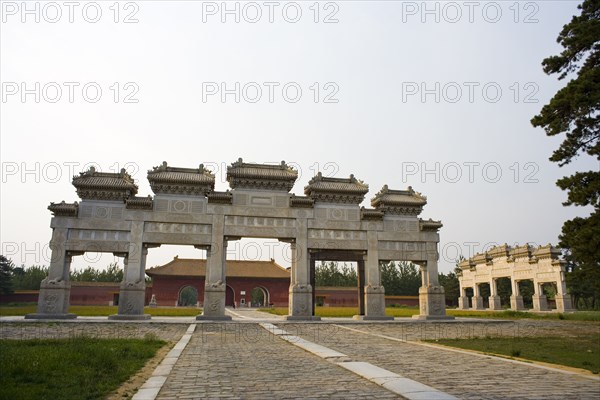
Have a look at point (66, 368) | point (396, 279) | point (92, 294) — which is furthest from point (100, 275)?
point (66, 368)

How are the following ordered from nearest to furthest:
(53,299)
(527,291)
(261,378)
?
(261,378) → (53,299) → (527,291)

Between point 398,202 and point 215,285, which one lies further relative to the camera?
point 398,202

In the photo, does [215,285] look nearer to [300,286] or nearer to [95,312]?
[300,286]

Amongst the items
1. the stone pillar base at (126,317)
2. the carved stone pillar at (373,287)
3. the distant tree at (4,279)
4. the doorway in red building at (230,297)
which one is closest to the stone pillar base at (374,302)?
→ the carved stone pillar at (373,287)

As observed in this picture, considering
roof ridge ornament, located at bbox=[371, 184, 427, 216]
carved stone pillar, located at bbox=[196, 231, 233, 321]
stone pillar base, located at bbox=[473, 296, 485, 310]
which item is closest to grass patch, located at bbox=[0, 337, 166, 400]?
carved stone pillar, located at bbox=[196, 231, 233, 321]

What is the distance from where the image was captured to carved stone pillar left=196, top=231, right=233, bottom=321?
22.9 m

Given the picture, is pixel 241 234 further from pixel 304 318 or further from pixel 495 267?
pixel 495 267

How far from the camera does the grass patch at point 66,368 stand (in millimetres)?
5824

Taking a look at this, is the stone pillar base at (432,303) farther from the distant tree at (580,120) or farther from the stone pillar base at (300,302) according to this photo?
the distant tree at (580,120)

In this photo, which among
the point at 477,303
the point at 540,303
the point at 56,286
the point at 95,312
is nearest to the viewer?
the point at 56,286

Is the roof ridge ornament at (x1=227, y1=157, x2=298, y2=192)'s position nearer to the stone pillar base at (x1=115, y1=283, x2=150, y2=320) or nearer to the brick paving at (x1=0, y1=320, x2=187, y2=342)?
the stone pillar base at (x1=115, y1=283, x2=150, y2=320)

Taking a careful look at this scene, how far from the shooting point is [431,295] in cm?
2630

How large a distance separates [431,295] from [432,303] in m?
0.47

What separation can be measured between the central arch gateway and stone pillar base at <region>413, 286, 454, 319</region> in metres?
0.06
